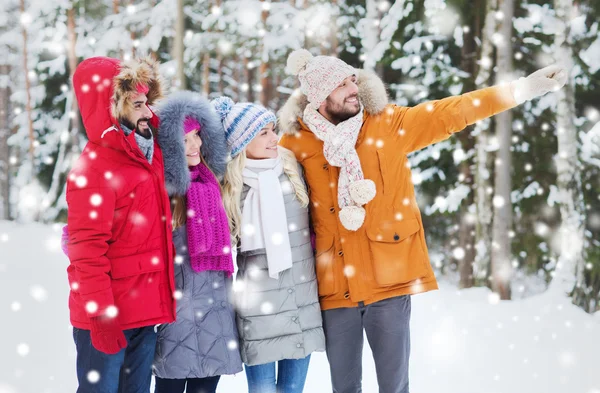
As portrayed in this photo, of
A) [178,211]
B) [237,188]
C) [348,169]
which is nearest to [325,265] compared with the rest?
[348,169]

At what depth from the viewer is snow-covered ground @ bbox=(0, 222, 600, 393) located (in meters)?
4.65


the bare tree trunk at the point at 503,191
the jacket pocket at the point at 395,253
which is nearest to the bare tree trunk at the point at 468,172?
the bare tree trunk at the point at 503,191

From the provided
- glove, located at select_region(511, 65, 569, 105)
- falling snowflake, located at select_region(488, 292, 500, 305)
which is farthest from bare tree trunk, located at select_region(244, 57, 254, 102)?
glove, located at select_region(511, 65, 569, 105)

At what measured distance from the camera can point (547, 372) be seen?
4672mm

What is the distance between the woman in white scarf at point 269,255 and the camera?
319 centimetres

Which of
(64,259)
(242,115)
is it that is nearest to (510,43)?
(242,115)

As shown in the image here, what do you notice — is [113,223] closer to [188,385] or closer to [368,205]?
[188,385]

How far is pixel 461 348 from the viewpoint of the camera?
5336mm

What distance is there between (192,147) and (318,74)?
3.14 feet

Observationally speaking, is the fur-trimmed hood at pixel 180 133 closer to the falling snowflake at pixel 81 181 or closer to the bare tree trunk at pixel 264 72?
the falling snowflake at pixel 81 181

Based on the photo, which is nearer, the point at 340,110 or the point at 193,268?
the point at 193,268

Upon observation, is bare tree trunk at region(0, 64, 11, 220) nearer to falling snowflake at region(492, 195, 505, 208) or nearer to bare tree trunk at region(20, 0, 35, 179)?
bare tree trunk at region(20, 0, 35, 179)

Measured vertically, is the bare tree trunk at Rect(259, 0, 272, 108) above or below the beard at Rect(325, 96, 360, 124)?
above

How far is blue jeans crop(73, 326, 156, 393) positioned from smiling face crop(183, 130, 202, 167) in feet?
3.26
